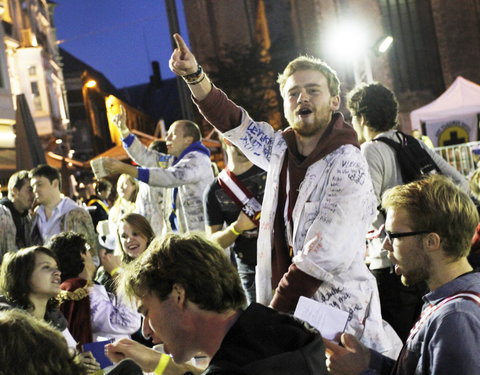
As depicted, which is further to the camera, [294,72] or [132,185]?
[132,185]

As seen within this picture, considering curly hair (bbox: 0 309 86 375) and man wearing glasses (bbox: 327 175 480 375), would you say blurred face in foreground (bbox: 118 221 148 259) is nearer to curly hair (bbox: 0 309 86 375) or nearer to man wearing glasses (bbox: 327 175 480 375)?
man wearing glasses (bbox: 327 175 480 375)

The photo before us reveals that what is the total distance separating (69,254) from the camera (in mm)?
5930

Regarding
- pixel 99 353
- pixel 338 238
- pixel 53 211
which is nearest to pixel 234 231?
pixel 99 353

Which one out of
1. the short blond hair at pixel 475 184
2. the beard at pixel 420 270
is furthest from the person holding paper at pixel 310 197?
the short blond hair at pixel 475 184

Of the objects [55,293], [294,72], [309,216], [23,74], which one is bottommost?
[55,293]

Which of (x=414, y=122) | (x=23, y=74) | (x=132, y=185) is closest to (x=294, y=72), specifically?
(x=132, y=185)

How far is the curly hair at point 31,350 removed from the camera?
186 cm

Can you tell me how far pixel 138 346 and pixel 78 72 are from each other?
258 feet

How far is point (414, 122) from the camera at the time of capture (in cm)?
2175

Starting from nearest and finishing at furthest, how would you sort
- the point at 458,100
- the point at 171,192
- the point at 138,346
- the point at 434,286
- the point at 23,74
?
the point at 434,286 → the point at 138,346 → the point at 171,192 → the point at 458,100 → the point at 23,74

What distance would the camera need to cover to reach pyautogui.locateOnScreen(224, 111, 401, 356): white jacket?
11.4ft

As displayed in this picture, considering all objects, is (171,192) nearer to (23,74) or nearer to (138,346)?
(138,346)

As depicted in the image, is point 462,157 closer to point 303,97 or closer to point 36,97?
point 303,97

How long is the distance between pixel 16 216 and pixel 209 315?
20.7 feet
